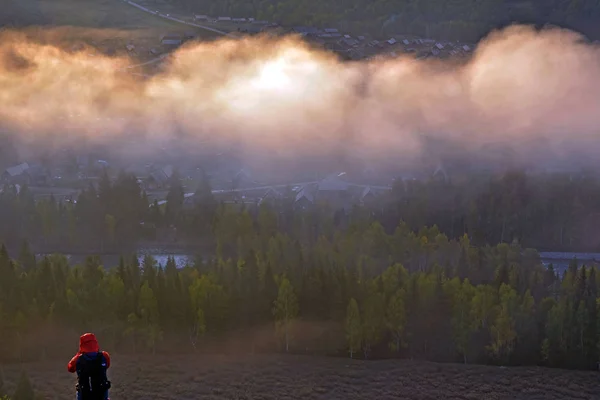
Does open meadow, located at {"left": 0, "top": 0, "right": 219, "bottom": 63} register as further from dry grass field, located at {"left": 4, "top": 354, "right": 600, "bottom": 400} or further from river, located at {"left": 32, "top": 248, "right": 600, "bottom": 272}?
dry grass field, located at {"left": 4, "top": 354, "right": 600, "bottom": 400}

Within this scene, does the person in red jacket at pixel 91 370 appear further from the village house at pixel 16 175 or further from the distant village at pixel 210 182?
the village house at pixel 16 175

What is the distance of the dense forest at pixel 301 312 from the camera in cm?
923

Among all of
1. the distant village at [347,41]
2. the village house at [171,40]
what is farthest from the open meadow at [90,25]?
the distant village at [347,41]

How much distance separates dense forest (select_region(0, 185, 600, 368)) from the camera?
9.23m

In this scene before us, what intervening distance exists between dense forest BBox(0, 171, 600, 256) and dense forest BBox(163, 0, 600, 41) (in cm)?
1071

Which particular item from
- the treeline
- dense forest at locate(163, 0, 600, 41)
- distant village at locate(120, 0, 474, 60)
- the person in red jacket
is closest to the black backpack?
the person in red jacket

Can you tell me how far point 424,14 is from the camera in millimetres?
25375

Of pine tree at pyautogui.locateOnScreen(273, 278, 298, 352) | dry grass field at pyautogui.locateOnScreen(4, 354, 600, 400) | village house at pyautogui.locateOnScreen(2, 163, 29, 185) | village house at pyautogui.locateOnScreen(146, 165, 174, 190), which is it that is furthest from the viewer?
village house at pyautogui.locateOnScreen(2, 163, 29, 185)

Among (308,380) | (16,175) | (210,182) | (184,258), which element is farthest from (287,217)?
(16,175)

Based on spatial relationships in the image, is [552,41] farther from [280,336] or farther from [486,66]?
[280,336]

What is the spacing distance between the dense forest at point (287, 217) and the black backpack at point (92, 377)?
8176 millimetres

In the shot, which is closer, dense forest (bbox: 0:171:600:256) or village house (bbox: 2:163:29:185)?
dense forest (bbox: 0:171:600:256)

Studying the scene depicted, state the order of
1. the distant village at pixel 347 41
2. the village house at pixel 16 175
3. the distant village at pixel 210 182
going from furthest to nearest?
1. the distant village at pixel 347 41
2. the village house at pixel 16 175
3. the distant village at pixel 210 182

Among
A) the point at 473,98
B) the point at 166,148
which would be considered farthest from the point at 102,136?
the point at 473,98
